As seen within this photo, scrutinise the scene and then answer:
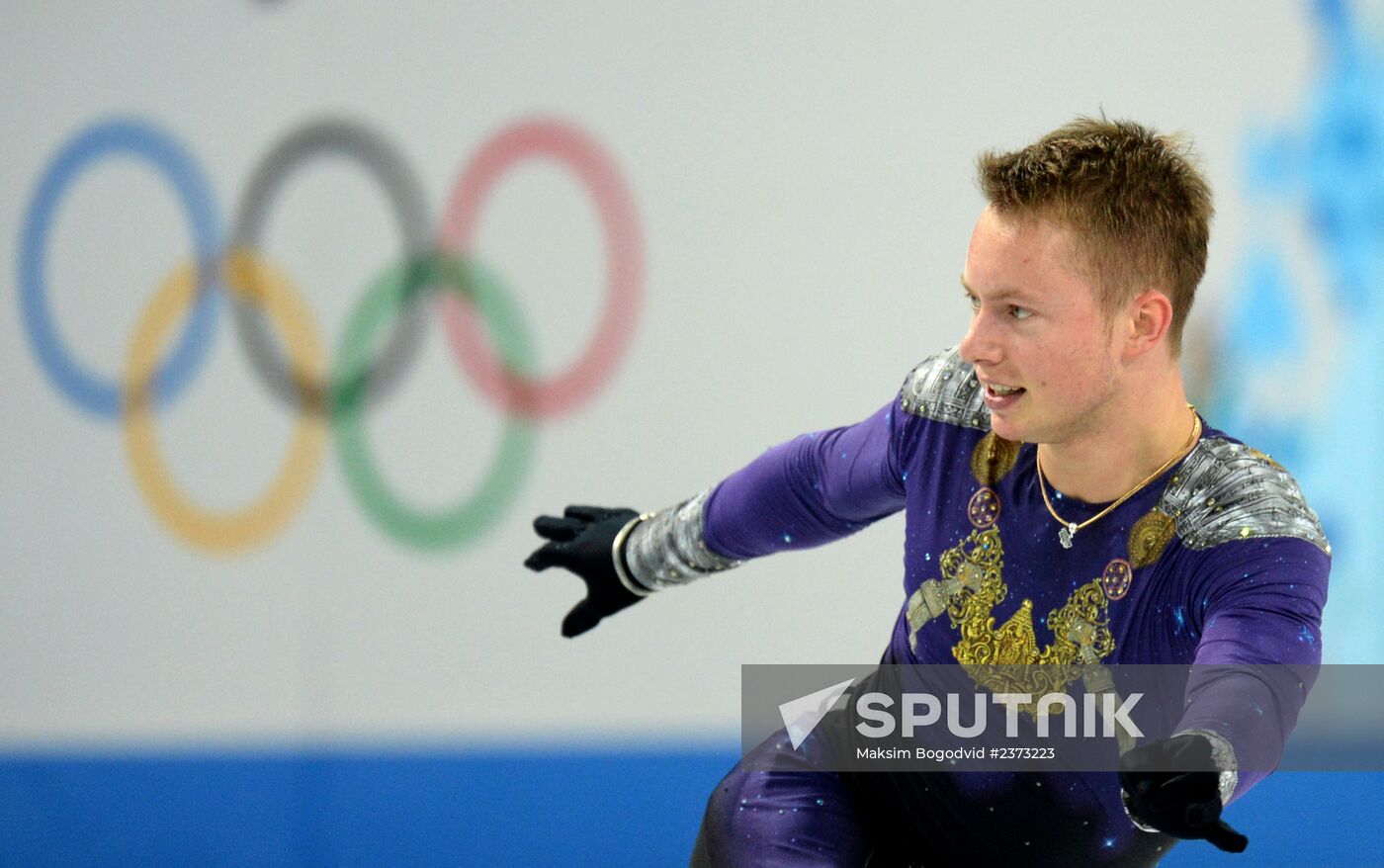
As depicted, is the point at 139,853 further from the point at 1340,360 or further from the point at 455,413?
the point at 1340,360

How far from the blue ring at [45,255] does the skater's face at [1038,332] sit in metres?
2.63

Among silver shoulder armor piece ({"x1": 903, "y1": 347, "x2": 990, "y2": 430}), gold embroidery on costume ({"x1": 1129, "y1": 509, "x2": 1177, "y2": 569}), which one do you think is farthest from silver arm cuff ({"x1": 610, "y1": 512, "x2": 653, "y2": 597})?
gold embroidery on costume ({"x1": 1129, "y1": 509, "x2": 1177, "y2": 569})

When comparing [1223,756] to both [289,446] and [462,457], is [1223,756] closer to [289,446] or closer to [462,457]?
[462,457]

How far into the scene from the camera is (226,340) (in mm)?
3736

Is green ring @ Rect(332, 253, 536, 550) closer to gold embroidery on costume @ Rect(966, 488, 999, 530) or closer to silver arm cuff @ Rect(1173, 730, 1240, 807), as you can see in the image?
gold embroidery on costume @ Rect(966, 488, 999, 530)

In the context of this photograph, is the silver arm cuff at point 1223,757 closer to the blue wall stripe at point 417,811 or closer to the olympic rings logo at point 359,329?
the blue wall stripe at point 417,811

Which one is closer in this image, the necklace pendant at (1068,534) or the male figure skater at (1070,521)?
the male figure skater at (1070,521)

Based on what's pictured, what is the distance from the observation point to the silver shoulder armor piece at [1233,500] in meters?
1.51

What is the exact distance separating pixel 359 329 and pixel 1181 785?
271 centimetres

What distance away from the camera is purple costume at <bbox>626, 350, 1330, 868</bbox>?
1480 mm

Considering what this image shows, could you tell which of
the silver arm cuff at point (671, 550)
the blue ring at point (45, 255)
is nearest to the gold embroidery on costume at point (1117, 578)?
the silver arm cuff at point (671, 550)

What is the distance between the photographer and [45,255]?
389 centimetres

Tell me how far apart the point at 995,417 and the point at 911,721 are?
412 mm

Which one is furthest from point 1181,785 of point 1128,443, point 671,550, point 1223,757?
point 671,550
